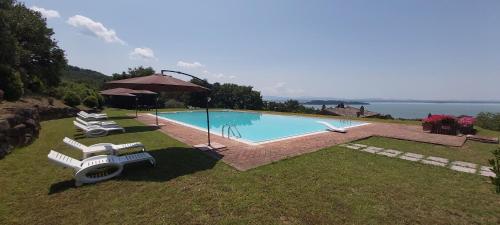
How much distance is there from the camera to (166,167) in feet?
19.5

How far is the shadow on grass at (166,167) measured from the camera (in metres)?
5.10

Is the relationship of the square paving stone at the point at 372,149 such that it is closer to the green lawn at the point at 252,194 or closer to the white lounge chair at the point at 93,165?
the green lawn at the point at 252,194

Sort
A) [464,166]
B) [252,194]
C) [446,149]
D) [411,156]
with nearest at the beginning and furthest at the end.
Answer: [252,194], [464,166], [411,156], [446,149]

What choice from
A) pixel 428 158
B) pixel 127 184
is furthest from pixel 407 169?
pixel 127 184

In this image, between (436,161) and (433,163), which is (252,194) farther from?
(436,161)

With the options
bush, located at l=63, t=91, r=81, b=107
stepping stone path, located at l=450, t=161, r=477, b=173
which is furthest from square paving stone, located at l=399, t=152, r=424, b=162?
bush, located at l=63, t=91, r=81, b=107

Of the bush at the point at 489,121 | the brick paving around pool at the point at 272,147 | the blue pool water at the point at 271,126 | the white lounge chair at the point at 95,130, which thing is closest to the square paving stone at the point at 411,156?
the brick paving around pool at the point at 272,147

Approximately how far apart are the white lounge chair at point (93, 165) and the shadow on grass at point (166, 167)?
20 cm

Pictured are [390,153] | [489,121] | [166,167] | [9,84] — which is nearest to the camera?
[166,167]

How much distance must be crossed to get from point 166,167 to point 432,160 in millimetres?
7456

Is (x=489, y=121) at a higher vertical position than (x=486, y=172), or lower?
higher

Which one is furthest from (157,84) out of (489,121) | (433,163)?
(489,121)

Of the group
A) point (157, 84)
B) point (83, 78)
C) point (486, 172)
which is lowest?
point (486, 172)

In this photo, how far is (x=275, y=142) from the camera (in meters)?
9.05
